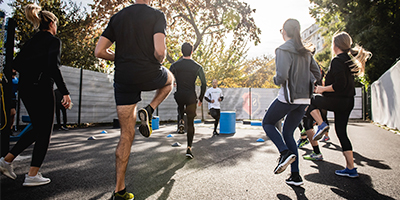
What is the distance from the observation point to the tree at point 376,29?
1545 cm

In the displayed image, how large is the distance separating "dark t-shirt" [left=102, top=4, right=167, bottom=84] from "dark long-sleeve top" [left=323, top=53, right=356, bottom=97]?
241cm

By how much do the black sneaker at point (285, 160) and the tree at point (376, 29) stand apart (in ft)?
55.5

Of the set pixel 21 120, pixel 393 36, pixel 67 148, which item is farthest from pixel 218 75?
pixel 67 148

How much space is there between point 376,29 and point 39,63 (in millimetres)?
19092

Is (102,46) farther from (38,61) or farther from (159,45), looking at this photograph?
(38,61)

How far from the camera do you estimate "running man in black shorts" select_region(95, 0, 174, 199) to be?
6.75 feet

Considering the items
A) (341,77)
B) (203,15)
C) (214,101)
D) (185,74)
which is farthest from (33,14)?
(203,15)

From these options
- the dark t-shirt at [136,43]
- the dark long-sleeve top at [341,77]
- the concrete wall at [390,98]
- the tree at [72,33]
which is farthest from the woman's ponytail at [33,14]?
the tree at [72,33]

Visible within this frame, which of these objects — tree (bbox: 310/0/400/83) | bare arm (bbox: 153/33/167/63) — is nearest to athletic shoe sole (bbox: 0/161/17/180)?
bare arm (bbox: 153/33/167/63)

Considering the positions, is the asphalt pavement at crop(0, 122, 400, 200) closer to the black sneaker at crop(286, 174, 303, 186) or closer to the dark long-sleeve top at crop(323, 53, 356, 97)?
the black sneaker at crop(286, 174, 303, 186)

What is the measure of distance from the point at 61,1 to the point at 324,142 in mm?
18264

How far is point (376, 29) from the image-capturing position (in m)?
15.8

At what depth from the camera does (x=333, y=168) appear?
360 cm

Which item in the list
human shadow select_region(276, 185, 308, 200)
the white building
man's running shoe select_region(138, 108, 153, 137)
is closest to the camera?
man's running shoe select_region(138, 108, 153, 137)
